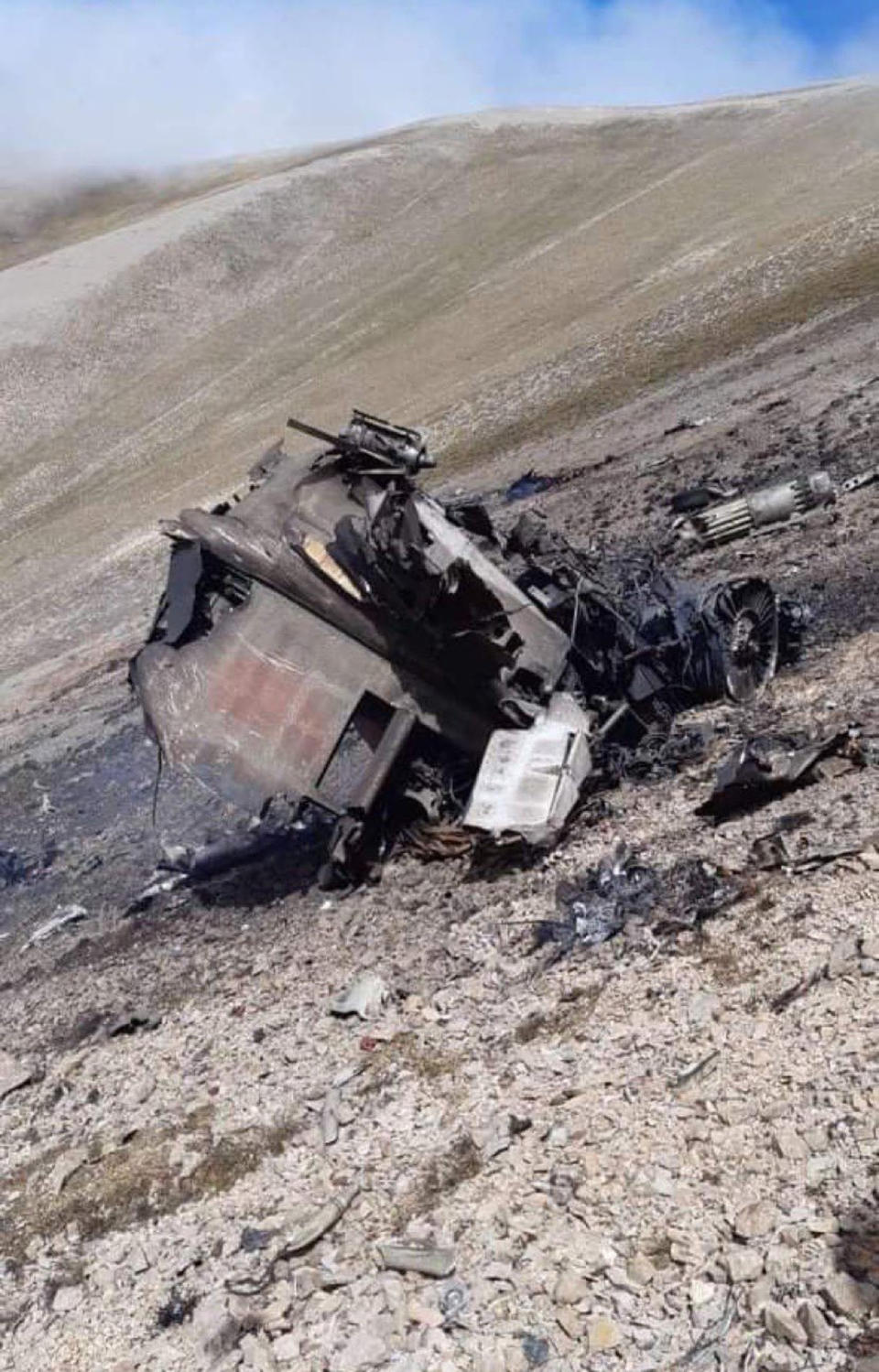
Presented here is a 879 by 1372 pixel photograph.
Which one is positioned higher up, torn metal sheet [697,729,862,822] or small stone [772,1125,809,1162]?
small stone [772,1125,809,1162]

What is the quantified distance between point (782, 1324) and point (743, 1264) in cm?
43

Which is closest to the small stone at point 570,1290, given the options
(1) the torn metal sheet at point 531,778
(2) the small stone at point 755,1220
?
(2) the small stone at point 755,1220

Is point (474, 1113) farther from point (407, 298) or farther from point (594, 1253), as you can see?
point (407, 298)

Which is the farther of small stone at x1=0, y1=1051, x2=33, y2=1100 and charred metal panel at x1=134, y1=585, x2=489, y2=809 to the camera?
charred metal panel at x1=134, y1=585, x2=489, y2=809

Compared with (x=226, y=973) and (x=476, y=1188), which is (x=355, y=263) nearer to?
(x=226, y=973)

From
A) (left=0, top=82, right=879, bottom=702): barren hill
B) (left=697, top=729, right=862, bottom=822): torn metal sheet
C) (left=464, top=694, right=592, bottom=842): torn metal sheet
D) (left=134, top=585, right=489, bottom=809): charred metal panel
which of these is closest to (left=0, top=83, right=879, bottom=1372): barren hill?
(left=697, top=729, right=862, bottom=822): torn metal sheet

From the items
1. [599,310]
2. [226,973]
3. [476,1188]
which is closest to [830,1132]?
[476,1188]

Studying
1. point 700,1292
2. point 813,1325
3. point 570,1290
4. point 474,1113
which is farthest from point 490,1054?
point 813,1325

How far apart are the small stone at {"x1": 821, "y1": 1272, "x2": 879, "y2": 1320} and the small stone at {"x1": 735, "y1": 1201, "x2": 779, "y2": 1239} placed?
0.48 m

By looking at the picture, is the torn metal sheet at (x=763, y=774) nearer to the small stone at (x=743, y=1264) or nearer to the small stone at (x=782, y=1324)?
the small stone at (x=743, y=1264)

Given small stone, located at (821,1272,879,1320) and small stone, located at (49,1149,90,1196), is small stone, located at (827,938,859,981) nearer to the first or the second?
small stone, located at (821,1272,879,1320)

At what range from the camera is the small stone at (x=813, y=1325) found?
226 inches

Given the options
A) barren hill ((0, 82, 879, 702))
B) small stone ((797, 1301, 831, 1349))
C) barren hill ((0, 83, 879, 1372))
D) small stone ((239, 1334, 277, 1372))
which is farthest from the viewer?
barren hill ((0, 82, 879, 702))

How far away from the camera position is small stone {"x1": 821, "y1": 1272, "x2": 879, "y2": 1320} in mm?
5797
